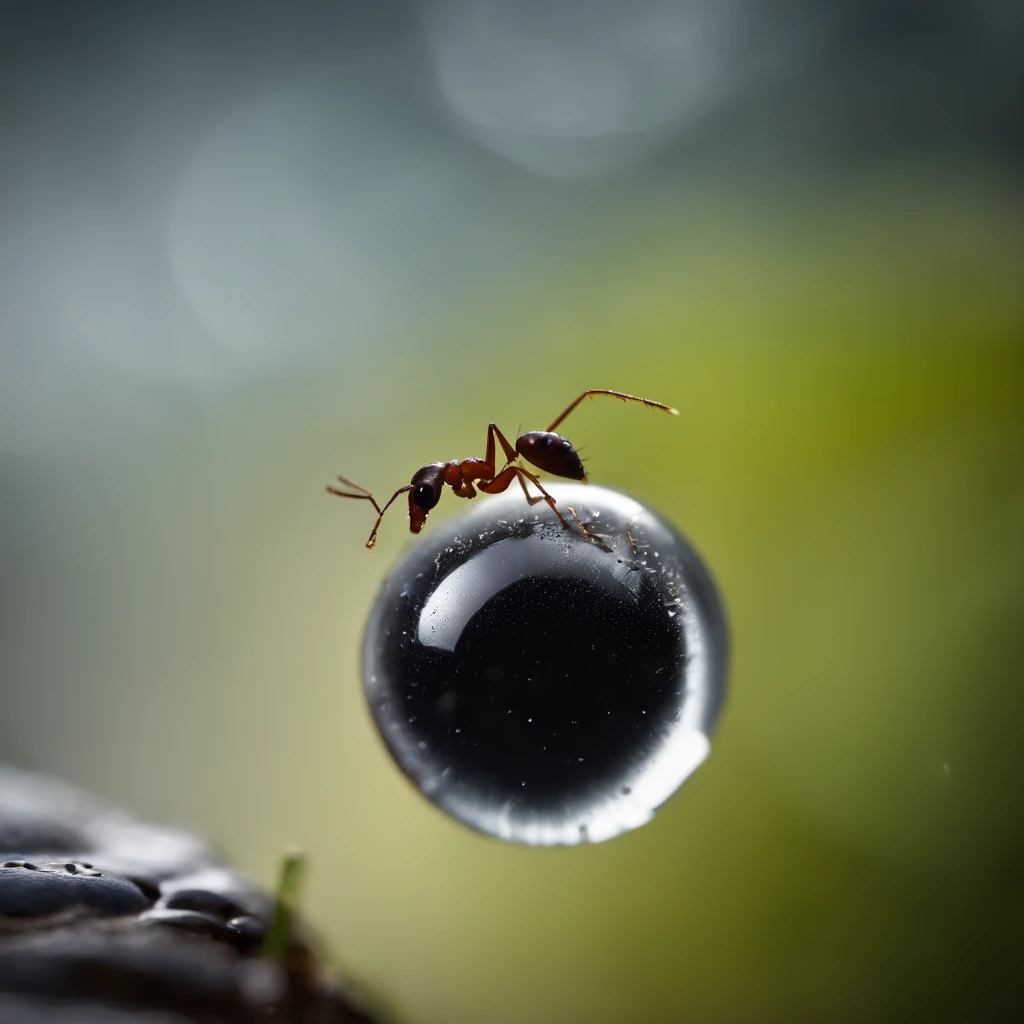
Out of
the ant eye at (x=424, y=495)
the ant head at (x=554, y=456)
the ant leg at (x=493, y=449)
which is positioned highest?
the ant leg at (x=493, y=449)

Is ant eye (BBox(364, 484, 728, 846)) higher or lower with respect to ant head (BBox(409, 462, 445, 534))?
lower

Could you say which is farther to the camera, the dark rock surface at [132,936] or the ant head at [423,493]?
the ant head at [423,493]

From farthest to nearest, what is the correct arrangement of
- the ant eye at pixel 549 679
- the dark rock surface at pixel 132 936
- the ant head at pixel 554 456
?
the ant head at pixel 554 456, the ant eye at pixel 549 679, the dark rock surface at pixel 132 936

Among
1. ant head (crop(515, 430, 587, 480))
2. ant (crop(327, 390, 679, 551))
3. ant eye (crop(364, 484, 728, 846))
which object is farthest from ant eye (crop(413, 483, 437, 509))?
ant eye (crop(364, 484, 728, 846))

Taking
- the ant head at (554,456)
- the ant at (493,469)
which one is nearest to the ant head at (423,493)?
the ant at (493,469)

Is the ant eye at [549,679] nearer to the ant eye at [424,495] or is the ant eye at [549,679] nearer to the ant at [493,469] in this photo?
the ant at [493,469]

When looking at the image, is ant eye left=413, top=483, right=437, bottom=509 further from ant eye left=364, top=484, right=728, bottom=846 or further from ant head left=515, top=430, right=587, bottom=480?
ant eye left=364, top=484, right=728, bottom=846

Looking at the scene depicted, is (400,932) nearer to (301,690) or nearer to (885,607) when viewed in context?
(301,690)
